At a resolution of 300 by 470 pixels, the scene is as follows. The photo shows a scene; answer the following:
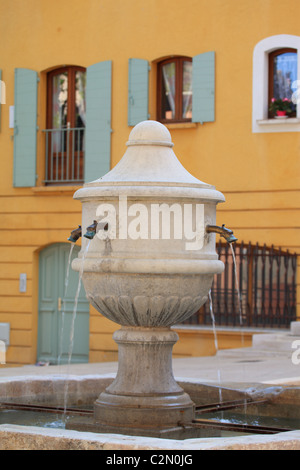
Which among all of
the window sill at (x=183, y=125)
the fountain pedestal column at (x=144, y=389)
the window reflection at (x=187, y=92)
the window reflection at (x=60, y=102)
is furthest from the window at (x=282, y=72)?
the fountain pedestal column at (x=144, y=389)

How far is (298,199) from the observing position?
15.4m

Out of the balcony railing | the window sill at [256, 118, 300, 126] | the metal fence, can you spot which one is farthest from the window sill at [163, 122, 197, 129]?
the metal fence

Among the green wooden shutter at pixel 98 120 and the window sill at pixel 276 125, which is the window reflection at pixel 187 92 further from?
the window sill at pixel 276 125

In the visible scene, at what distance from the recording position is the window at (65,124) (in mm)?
18078

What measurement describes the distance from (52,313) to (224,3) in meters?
6.42

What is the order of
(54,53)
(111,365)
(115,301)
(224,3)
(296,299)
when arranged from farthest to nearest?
1. (54,53)
2. (224,3)
3. (296,299)
4. (111,365)
5. (115,301)

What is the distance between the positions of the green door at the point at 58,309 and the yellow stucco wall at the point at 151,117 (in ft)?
0.61

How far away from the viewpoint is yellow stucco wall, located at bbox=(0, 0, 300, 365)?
1569 centimetres

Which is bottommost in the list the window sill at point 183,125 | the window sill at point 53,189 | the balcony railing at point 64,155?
the window sill at point 53,189

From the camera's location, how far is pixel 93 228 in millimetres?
6297

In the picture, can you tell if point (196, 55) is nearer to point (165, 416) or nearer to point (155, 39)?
point (155, 39)

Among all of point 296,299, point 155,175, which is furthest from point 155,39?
point 155,175

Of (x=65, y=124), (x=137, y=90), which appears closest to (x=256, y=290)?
(x=137, y=90)

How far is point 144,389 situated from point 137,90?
11112 mm
